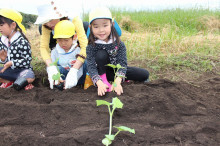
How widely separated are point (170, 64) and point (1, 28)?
7.86ft

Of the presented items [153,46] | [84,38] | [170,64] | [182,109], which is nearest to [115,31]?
[84,38]

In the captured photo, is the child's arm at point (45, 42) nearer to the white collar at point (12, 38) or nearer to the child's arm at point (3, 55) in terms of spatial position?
the white collar at point (12, 38)

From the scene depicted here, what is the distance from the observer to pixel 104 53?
2.41 metres

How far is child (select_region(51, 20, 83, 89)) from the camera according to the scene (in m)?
2.35

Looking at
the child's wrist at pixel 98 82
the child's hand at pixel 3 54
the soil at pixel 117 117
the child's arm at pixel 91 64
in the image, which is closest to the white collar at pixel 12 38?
the child's hand at pixel 3 54

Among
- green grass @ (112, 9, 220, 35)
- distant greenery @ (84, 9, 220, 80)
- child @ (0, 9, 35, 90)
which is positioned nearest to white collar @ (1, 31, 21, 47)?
child @ (0, 9, 35, 90)

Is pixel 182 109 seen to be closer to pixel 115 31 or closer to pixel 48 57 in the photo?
pixel 115 31

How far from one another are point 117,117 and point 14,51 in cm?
162

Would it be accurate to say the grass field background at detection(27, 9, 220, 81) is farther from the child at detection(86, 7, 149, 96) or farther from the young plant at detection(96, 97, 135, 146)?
the young plant at detection(96, 97, 135, 146)

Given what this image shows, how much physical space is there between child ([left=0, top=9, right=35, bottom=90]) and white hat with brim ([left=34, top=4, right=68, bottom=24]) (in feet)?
1.02

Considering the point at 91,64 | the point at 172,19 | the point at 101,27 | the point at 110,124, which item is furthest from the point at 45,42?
the point at 172,19

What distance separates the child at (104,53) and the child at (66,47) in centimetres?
26

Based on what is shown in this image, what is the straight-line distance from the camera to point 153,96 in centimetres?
206

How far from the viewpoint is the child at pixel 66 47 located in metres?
2.35
